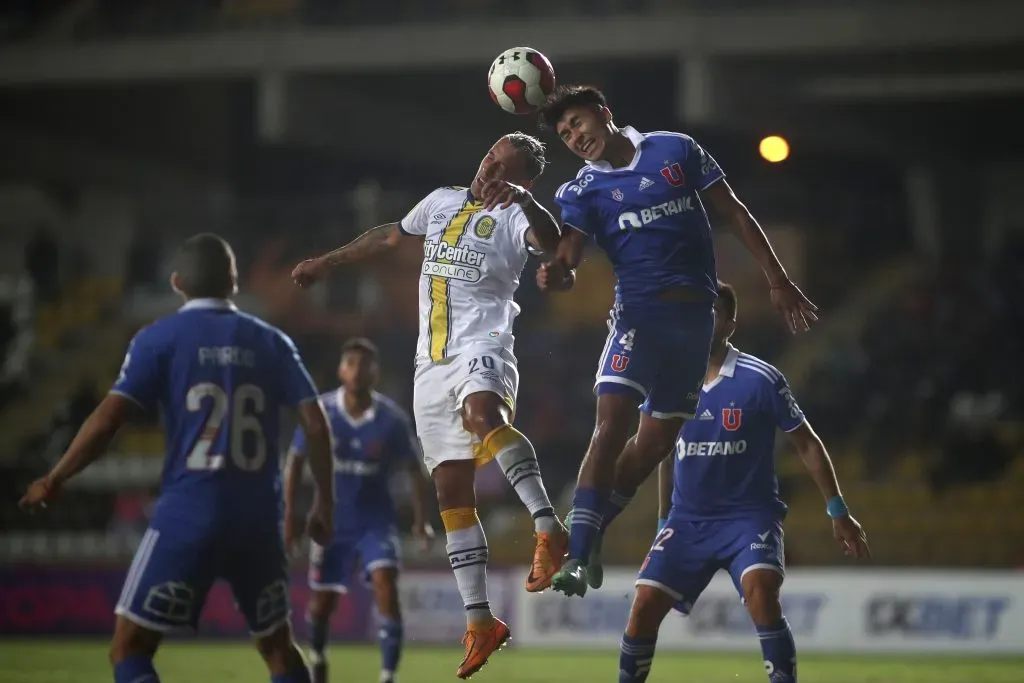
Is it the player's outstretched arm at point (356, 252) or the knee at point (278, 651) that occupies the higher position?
the player's outstretched arm at point (356, 252)

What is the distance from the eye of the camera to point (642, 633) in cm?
828

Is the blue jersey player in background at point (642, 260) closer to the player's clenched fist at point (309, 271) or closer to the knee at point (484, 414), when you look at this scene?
the knee at point (484, 414)

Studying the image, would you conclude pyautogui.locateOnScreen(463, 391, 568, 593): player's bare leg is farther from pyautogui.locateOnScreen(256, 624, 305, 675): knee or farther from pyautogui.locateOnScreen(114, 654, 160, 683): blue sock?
pyautogui.locateOnScreen(114, 654, 160, 683): blue sock

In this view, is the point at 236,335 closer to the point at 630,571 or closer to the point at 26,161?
the point at 630,571

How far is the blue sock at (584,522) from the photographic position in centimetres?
743

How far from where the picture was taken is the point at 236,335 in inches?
262

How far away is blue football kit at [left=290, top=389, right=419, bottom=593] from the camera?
38.2 feet

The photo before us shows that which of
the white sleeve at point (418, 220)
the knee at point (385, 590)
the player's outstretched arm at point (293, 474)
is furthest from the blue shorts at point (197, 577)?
the knee at point (385, 590)

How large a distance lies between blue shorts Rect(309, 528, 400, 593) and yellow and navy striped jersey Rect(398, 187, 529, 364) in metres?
3.93

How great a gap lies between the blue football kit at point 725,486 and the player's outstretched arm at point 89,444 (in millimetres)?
→ 3088

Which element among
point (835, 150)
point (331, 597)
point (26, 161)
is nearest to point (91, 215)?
point (26, 161)

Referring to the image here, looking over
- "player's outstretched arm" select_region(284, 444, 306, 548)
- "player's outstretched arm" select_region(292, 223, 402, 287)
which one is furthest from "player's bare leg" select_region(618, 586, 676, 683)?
"player's outstretched arm" select_region(284, 444, 306, 548)

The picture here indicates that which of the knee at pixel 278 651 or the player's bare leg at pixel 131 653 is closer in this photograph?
the player's bare leg at pixel 131 653

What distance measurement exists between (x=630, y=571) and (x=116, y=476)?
24.5 ft
